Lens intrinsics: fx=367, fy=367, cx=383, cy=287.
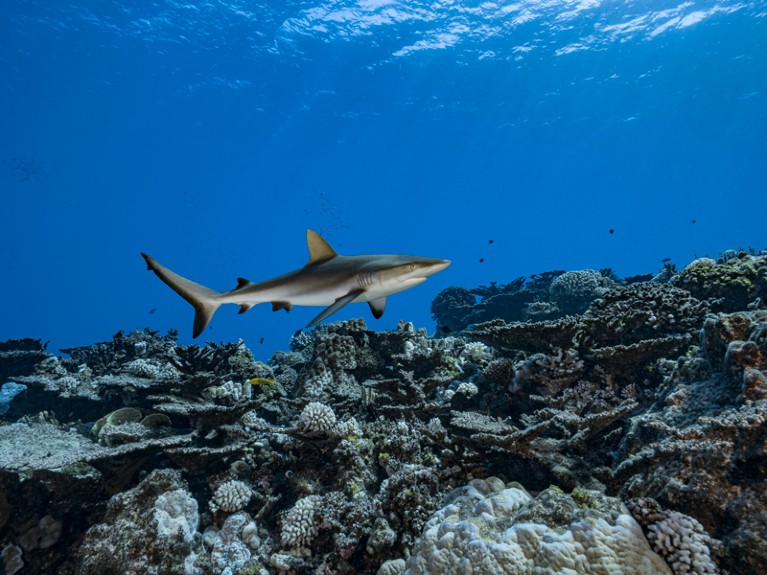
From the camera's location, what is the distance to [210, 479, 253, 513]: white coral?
4535 mm

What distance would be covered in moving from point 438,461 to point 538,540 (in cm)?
239

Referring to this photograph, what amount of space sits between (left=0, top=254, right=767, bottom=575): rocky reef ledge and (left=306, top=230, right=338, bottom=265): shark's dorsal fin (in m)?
2.07

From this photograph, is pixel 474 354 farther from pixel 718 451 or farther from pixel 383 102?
pixel 383 102

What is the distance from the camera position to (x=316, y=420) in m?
5.09

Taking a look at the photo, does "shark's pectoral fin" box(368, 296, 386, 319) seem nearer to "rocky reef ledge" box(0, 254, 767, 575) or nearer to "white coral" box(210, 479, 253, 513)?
"rocky reef ledge" box(0, 254, 767, 575)

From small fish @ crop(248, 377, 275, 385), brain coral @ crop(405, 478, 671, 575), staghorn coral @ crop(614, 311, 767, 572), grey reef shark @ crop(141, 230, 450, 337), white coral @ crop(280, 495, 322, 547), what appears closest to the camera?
brain coral @ crop(405, 478, 671, 575)

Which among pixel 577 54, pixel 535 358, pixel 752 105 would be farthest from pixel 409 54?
pixel 752 105

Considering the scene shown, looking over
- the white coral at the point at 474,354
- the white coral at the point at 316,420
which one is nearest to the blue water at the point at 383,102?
the white coral at the point at 474,354

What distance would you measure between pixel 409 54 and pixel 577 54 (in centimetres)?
2382

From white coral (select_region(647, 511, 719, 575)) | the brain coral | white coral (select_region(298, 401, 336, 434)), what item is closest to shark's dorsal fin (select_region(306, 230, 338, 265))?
→ white coral (select_region(298, 401, 336, 434))

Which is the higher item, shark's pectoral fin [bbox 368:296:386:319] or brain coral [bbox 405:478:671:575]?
shark's pectoral fin [bbox 368:296:386:319]

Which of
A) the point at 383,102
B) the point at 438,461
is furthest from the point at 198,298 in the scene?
the point at 383,102

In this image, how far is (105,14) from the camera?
48812 mm

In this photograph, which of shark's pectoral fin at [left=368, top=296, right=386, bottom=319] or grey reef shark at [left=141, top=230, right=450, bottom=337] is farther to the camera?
shark's pectoral fin at [left=368, top=296, right=386, bottom=319]
